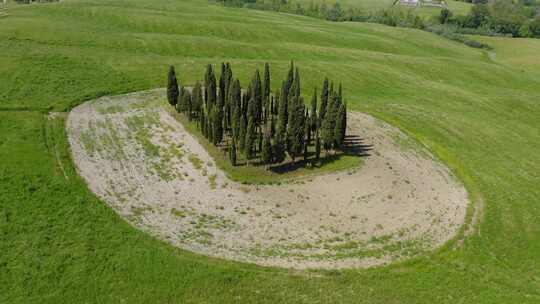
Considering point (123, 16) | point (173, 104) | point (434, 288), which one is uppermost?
point (123, 16)

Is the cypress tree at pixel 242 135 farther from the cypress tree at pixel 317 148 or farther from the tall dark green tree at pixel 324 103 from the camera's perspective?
the tall dark green tree at pixel 324 103

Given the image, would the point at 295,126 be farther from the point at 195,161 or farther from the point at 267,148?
the point at 195,161

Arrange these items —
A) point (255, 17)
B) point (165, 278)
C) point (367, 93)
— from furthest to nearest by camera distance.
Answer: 1. point (255, 17)
2. point (367, 93)
3. point (165, 278)

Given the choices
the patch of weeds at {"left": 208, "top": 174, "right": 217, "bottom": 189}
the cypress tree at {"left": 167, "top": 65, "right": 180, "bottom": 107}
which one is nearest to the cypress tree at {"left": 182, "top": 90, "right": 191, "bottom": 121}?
the cypress tree at {"left": 167, "top": 65, "right": 180, "bottom": 107}

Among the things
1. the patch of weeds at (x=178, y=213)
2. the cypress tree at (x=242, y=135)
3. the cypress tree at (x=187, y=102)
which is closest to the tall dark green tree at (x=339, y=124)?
the cypress tree at (x=242, y=135)

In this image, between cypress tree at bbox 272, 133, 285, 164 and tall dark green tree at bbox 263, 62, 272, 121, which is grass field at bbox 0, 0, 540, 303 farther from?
tall dark green tree at bbox 263, 62, 272, 121

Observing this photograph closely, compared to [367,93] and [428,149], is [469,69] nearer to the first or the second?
[367,93]

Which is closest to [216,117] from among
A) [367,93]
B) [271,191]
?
[271,191]
